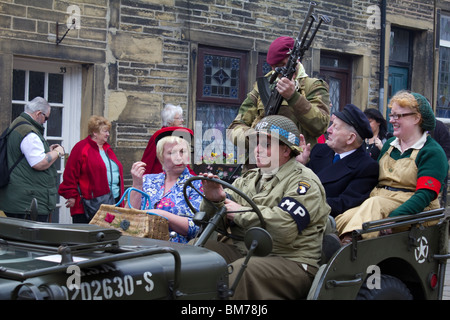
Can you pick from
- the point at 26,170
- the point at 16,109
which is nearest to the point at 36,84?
the point at 16,109

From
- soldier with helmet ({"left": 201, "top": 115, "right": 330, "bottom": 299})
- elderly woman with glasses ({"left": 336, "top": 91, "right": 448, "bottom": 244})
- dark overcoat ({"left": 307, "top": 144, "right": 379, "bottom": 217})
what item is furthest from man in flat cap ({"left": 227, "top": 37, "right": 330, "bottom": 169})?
soldier with helmet ({"left": 201, "top": 115, "right": 330, "bottom": 299})

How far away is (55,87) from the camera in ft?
30.1

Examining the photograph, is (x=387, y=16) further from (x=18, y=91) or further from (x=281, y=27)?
(x=18, y=91)

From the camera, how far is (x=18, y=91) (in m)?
8.82

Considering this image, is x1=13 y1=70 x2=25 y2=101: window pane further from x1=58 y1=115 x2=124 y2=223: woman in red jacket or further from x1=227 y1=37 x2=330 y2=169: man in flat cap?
x1=227 y1=37 x2=330 y2=169: man in flat cap

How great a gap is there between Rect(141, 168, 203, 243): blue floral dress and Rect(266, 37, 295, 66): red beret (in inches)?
44.8

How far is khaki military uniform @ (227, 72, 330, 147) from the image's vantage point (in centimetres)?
493

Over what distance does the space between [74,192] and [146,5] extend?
3.38 metres

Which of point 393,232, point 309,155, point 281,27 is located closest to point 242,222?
point 393,232

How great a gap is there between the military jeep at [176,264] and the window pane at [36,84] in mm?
5912

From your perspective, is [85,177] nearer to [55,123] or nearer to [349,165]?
[55,123]

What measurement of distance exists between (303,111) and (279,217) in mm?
1437

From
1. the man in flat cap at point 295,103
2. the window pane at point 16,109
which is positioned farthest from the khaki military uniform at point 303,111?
the window pane at point 16,109

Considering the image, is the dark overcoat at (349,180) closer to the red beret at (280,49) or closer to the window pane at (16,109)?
the red beret at (280,49)
